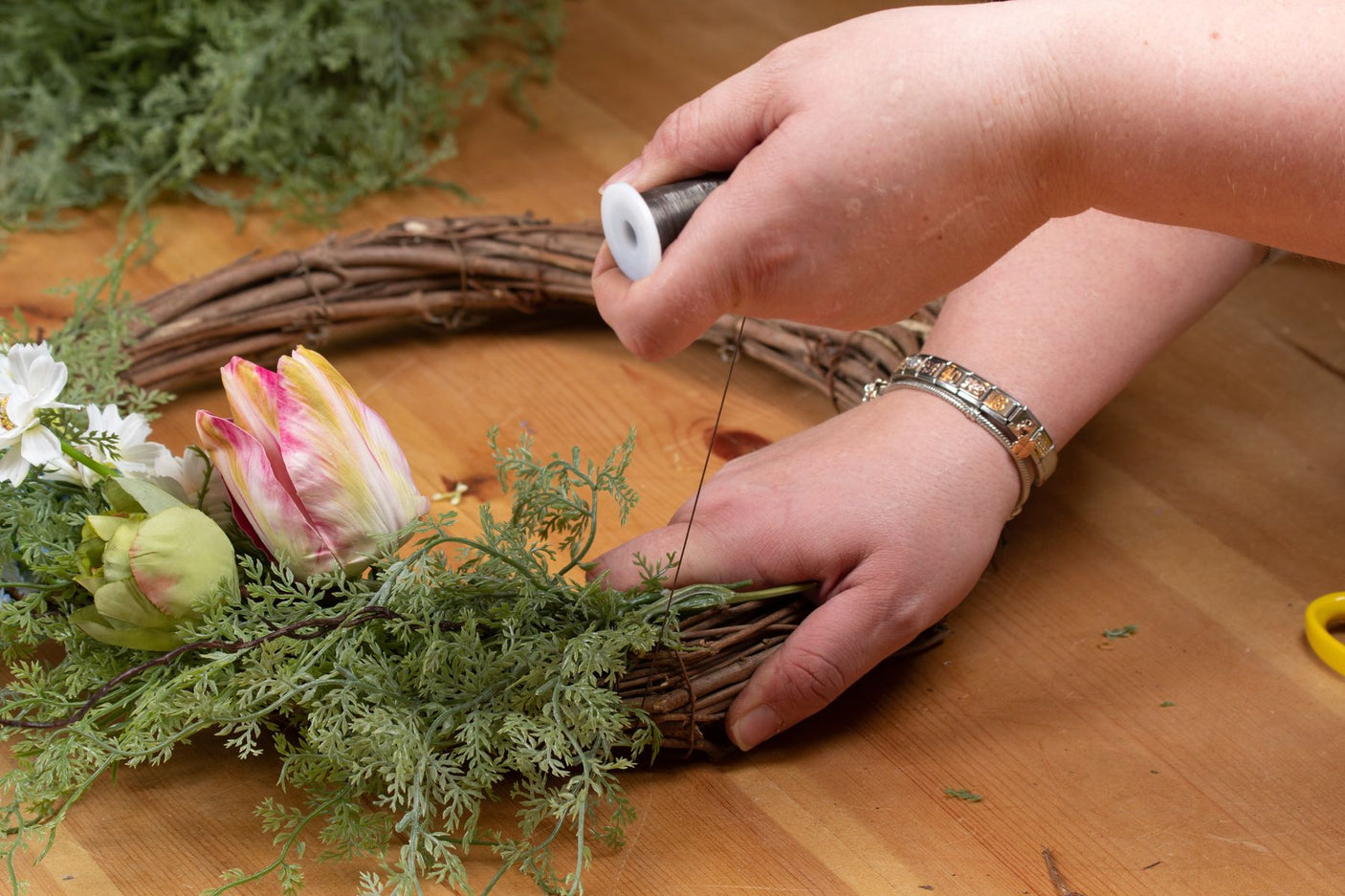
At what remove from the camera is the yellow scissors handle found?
0.66 m

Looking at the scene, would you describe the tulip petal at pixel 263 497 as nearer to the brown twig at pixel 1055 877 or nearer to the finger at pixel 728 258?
the finger at pixel 728 258

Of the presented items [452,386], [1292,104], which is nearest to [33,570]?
[452,386]

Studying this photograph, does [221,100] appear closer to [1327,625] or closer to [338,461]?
[338,461]

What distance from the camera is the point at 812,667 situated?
1.91 feet

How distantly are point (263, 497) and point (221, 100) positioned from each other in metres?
0.58

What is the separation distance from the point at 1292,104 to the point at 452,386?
541 millimetres

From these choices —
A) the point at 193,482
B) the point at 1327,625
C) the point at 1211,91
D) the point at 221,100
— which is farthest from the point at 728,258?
the point at 221,100

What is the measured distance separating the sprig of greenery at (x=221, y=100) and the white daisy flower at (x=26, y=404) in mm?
449

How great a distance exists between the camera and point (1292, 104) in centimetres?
46

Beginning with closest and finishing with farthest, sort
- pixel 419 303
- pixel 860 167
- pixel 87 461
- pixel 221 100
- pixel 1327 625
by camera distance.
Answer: pixel 860 167, pixel 87 461, pixel 1327 625, pixel 419 303, pixel 221 100

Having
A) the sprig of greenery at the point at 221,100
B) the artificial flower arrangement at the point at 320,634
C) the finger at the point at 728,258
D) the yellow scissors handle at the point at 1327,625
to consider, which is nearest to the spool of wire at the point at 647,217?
the finger at the point at 728,258

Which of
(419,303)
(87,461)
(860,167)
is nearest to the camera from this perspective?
(860,167)

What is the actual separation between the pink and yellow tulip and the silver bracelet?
285 millimetres

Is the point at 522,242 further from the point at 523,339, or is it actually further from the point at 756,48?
the point at 756,48
